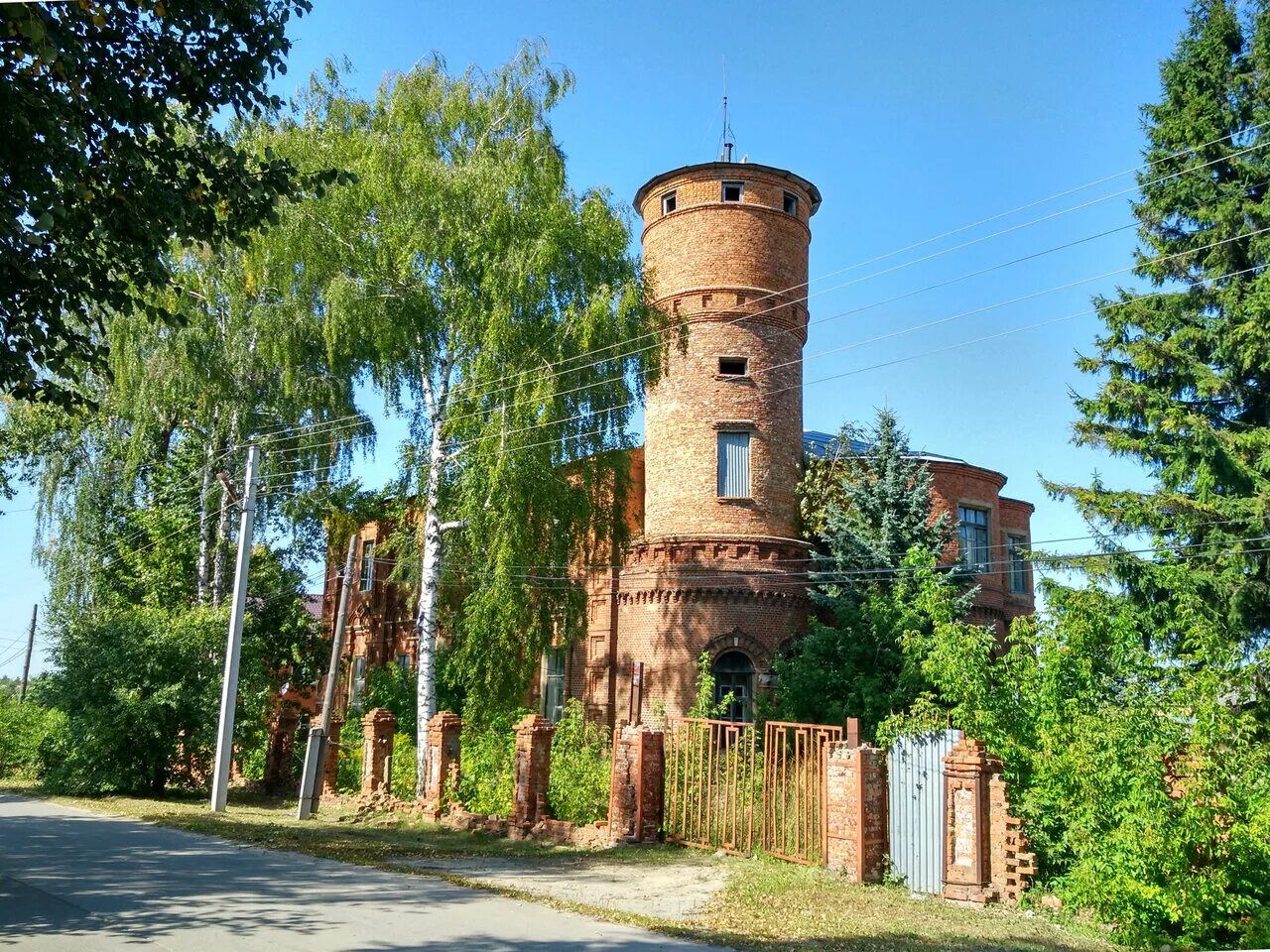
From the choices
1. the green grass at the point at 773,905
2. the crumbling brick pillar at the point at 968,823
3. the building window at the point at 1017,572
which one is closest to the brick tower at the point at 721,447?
the green grass at the point at 773,905

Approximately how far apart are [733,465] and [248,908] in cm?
1612

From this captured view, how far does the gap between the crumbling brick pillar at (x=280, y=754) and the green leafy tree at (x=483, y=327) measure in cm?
596

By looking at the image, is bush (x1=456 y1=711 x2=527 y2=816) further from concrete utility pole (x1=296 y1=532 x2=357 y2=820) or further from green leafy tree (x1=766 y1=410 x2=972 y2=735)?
green leafy tree (x1=766 y1=410 x2=972 y2=735)

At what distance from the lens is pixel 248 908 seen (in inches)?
386

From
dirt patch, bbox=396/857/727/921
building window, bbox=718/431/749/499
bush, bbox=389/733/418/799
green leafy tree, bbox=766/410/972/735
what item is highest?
building window, bbox=718/431/749/499

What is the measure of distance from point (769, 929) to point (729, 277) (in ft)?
57.3

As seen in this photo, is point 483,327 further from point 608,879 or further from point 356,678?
point 356,678

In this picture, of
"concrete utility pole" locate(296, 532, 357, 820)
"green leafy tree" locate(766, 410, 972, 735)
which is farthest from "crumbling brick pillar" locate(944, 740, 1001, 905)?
"concrete utility pole" locate(296, 532, 357, 820)

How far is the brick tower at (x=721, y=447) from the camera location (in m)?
23.0

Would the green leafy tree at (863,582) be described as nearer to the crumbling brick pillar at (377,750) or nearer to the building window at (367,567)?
→ the crumbling brick pillar at (377,750)

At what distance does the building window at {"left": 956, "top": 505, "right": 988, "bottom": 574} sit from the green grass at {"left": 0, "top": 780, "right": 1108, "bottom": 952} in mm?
17418

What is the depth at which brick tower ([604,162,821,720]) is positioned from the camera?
2298cm

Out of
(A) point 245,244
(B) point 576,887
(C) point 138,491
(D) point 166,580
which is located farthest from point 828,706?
(C) point 138,491

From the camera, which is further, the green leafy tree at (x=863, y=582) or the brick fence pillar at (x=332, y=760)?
the brick fence pillar at (x=332, y=760)
